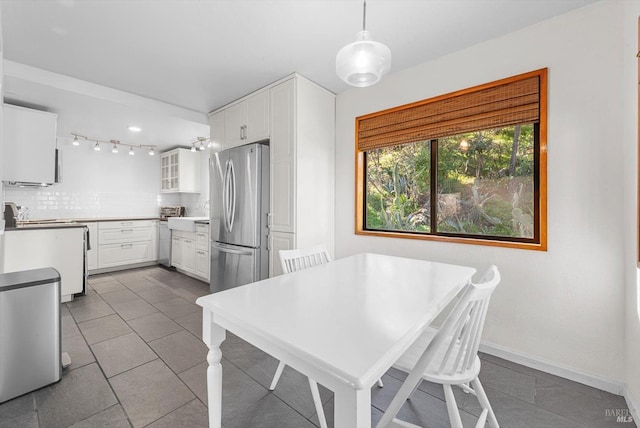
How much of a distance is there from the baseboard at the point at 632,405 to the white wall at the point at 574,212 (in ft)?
0.28

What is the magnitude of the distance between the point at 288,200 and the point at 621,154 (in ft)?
7.90

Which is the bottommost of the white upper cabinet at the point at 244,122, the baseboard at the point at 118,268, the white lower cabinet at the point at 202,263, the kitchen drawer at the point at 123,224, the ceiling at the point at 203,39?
the baseboard at the point at 118,268

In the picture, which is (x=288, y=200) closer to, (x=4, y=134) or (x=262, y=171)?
(x=262, y=171)

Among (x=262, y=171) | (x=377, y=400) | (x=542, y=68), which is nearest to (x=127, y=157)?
(x=262, y=171)

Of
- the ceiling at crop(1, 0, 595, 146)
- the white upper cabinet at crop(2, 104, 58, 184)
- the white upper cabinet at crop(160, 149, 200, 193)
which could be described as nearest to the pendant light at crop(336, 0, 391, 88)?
the ceiling at crop(1, 0, 595, 146)

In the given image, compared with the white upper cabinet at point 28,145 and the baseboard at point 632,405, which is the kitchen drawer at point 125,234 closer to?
the white upper cabinet at point 28,145

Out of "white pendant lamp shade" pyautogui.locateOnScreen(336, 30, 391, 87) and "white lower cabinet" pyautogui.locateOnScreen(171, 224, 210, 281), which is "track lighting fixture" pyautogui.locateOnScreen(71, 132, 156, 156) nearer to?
"white lower cabinet" pyautogui.locateOnScreen(171, 224, 210, 281)

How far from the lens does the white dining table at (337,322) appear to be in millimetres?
697

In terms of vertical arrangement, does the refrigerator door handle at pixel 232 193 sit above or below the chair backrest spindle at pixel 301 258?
above

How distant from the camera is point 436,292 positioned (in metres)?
1.25

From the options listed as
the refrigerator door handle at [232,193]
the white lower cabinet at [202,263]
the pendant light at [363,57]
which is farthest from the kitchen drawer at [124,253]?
the pendant light at [363,57]

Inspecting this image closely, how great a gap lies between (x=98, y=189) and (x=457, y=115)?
19.0 feet

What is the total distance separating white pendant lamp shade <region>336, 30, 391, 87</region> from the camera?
4.13ft

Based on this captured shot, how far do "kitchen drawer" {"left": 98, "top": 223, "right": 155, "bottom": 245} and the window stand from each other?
4.02m
